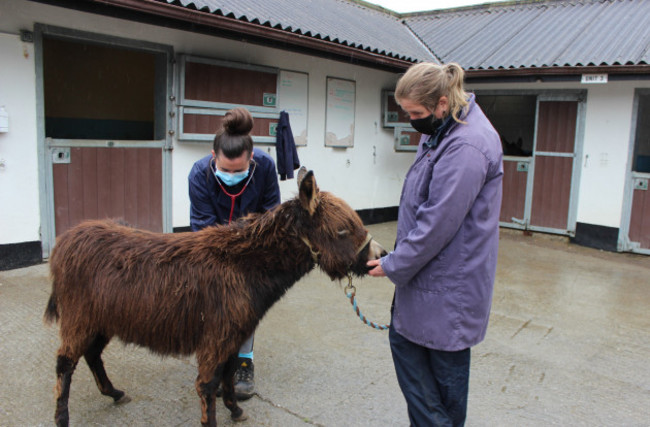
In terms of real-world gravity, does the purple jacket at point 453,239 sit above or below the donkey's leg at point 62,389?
above

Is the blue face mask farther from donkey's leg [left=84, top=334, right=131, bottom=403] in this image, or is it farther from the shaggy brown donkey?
donkey's leg [left=84, top=334, right=131, bottom=403]

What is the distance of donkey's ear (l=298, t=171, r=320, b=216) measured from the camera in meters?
2.45

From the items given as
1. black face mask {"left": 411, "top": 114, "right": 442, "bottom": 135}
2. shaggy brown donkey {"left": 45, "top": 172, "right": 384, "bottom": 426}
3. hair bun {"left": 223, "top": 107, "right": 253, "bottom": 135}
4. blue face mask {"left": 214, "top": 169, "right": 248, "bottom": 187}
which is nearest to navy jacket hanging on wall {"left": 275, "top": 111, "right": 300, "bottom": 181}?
blue face mask {"left": 214, "top": 169, "right": 248, "bottom": 187}

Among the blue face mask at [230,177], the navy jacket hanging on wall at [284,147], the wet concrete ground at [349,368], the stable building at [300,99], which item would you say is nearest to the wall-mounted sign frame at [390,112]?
the stable building at [300,99]

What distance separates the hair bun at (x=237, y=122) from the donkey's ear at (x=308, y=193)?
756 millimetres

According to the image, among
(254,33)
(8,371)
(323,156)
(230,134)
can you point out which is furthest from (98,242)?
(323,156)

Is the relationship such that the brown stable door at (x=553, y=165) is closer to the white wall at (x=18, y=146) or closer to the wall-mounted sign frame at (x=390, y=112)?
the wall-mounted sign frame at (x=390, y=112)

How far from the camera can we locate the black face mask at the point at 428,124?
2.31 metres

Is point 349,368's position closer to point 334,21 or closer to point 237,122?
point 237,122

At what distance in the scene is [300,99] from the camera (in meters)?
8.53

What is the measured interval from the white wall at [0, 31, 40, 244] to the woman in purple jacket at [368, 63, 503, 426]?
5.02m

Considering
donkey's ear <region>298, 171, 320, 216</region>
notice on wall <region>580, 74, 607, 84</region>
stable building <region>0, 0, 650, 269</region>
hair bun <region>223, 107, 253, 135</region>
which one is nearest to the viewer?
donkey's ear <region>298, 171, 320, 216</region>

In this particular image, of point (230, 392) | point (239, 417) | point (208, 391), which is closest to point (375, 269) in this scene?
point (208, 391)

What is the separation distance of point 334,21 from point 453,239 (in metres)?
8.79
